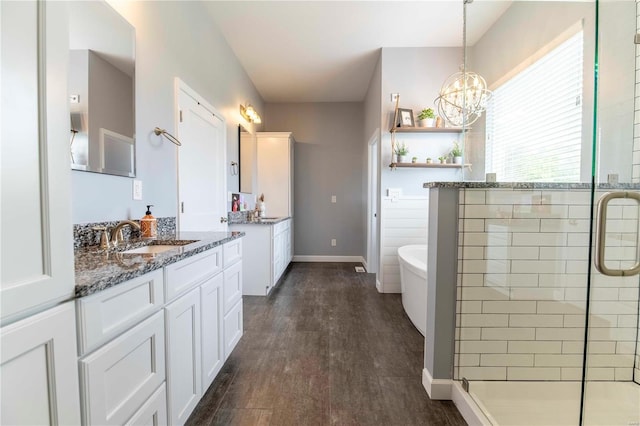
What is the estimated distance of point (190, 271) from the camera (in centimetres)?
127

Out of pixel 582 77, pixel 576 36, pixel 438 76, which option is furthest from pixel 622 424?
pixel 438 76

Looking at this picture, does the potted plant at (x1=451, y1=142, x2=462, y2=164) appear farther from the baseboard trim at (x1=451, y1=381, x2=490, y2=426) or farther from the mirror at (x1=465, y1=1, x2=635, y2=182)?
the baseboard trim at (x1=451, y1=381, x2=490, y2=426)

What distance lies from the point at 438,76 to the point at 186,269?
11.2ft

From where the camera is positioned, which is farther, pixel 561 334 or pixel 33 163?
pixel 561 334

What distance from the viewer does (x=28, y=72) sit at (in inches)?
23.2

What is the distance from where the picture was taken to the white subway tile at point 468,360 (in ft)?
4.84

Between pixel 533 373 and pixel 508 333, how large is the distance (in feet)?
0.79

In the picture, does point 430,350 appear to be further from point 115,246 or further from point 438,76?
point 438,76

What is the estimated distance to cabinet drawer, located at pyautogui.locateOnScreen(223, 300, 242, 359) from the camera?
1.74m

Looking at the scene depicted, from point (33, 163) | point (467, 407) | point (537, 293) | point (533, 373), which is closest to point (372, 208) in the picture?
point (537, 293)

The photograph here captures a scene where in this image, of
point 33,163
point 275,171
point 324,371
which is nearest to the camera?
point 33,163

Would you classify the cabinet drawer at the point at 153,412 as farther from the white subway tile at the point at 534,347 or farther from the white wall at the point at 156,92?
the white subway tile at the point at 534,347

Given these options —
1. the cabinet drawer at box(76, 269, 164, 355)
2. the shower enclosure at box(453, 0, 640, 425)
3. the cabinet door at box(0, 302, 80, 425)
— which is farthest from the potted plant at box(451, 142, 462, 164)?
the cabinet door at box(0, 302, 80, 425)

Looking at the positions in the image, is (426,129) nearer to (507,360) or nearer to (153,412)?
(507,360)
